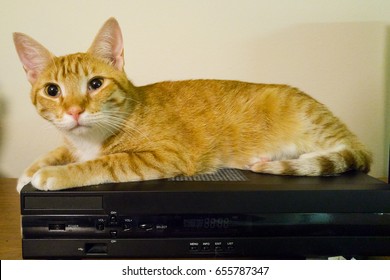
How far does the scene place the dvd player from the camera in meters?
0.78

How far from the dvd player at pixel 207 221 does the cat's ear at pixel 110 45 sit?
39cm

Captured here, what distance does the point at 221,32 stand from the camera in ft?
4.73

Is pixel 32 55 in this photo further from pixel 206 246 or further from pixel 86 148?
pixel 206 246

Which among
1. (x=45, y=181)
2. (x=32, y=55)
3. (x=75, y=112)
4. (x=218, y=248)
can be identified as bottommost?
(x=218, y=248)

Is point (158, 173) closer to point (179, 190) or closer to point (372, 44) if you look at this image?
point (179, 190)

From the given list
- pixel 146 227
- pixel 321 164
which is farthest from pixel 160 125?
pixel 321 164

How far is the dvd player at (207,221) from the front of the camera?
2.56 ft

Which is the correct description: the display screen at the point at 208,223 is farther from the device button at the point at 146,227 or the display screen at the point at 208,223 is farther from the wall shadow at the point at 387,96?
the wall shadow at the point at 387,96

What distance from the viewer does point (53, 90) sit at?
952 mm

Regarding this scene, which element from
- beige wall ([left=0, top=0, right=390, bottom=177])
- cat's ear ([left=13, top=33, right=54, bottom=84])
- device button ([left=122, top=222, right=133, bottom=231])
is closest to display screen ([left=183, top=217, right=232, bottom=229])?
device button ([left=122, top=222, right=133, bottom=231])

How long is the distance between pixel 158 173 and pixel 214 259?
0.26 meters

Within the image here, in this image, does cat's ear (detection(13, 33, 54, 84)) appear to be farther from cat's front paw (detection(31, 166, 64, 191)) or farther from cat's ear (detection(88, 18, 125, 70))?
cat's front paw (detection(31, 166, 64, 191))

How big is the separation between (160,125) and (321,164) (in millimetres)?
448

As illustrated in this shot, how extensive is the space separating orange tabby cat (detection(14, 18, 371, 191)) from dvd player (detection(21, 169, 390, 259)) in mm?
85
